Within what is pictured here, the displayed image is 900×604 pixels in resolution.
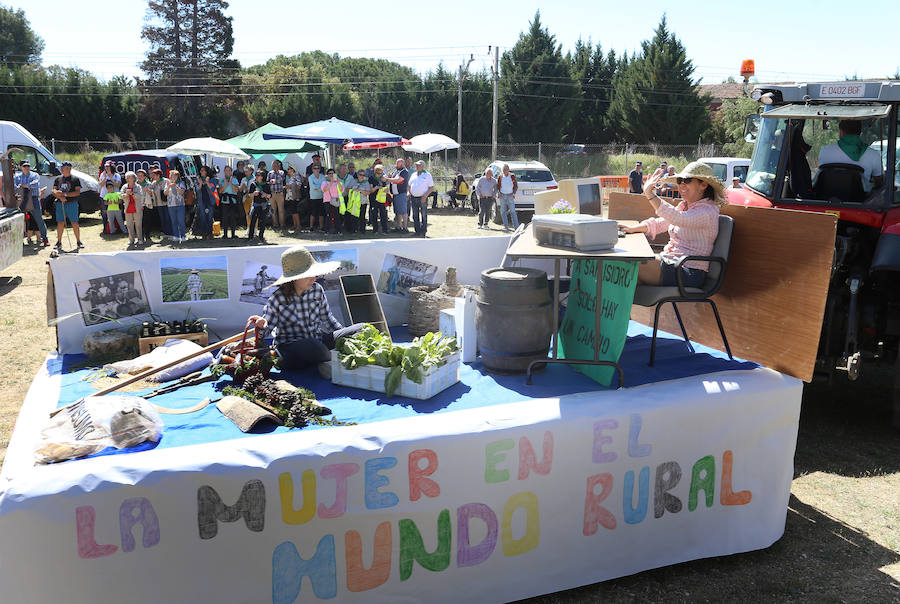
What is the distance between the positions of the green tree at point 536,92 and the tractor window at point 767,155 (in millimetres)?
39422

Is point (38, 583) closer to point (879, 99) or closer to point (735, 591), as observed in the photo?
point (735, 591)

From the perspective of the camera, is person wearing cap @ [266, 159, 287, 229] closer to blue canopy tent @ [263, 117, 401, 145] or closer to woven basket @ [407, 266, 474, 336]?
blue canopy tent @ [263, 117, 401, 145]

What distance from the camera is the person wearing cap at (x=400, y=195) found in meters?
17.8

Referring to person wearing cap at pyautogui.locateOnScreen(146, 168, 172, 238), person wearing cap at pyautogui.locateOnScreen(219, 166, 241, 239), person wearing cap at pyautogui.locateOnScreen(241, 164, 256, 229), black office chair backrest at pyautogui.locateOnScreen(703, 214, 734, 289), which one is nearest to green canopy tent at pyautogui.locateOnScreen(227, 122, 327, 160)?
person wearing cap at pyautogui.locateOnScreen(241, 164, 256, 229)

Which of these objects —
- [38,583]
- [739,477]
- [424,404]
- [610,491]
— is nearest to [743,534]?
[739,477]

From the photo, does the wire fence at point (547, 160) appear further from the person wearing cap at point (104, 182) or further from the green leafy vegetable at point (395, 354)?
the green leafy vegetable at point (395, 354)

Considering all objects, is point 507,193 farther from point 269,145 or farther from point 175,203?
point 175,203

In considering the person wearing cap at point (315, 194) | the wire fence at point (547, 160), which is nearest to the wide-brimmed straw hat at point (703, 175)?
the person wearing cap at point (315, 194)

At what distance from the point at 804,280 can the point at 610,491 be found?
69.9 inches

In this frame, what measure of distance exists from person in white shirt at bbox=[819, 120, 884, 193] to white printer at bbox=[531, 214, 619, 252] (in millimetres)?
3167

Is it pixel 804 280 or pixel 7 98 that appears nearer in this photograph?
pixel 804 280

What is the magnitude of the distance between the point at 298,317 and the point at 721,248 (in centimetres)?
301

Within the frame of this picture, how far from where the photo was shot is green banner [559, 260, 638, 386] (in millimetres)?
4320

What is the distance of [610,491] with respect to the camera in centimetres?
380
